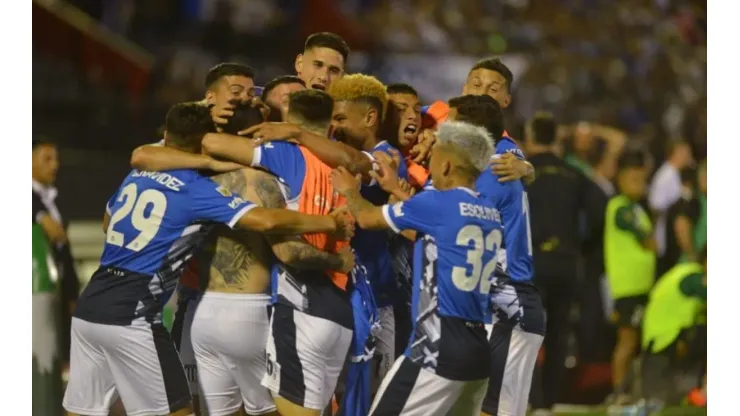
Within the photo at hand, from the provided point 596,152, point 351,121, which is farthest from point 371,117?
point 596,152

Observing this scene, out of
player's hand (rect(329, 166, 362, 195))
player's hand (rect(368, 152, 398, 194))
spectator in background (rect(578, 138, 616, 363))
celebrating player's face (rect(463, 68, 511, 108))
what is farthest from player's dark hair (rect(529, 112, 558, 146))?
player's hand (rect(329, 166, 362, 195))

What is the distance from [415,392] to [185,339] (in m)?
1.21

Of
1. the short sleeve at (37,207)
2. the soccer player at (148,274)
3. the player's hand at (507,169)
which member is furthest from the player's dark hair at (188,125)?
the short sleeve at (37,207)

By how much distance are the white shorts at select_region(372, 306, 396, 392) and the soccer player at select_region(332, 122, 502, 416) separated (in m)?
0.88

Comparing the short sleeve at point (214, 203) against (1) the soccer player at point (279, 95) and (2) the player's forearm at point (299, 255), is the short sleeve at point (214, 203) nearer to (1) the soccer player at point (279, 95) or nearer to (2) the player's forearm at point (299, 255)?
(2) the player's forearm at point (299, 255)

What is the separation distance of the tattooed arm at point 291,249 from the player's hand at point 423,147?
2.00ft

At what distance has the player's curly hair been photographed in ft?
16.6

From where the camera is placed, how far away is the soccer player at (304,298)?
15.5 feet

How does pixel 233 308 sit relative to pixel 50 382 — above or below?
above

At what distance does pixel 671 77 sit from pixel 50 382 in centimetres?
799

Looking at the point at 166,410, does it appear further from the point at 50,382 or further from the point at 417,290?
the point at 50,382

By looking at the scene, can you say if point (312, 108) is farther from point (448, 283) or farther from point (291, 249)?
point (448, 283)
